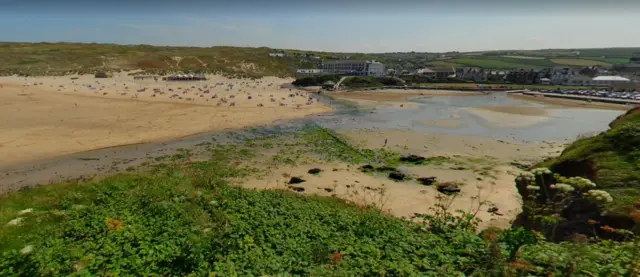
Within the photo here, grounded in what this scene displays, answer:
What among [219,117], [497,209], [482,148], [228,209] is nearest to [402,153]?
[482,148]

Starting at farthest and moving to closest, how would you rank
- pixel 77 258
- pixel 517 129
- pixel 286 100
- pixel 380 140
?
pixel 286 100, pixel 517 129, pixel 380 140, pixel 77 258

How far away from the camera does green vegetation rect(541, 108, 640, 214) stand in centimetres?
1116

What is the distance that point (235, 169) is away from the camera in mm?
24469

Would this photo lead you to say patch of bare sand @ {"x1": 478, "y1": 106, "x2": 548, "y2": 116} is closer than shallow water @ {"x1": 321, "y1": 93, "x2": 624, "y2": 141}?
No

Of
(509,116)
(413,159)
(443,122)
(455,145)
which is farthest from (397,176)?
(509,116)

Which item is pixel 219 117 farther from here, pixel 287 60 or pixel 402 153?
pixel 287 60

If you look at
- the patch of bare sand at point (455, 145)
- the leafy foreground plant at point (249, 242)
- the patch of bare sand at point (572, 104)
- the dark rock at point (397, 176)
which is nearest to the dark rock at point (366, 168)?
the dark rock at point (397, 176)

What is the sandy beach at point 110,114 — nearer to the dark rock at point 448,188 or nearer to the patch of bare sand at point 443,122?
the patch of bare sand at point 443,122

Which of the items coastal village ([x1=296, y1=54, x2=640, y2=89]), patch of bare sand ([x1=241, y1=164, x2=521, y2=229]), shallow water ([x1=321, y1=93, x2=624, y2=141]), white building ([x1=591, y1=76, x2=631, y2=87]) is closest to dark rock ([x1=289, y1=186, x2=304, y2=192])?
patch of bare sand ([x1=241, y1=164, x2=521, y2=229])

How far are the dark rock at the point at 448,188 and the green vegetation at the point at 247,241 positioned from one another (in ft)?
21.5

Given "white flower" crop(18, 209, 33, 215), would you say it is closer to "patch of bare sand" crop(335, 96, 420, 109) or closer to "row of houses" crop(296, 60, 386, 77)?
"patch of bare sand" crop(335, 96, 420, 109)

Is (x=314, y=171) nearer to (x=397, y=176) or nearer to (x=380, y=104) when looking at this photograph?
(x=397, y=176)

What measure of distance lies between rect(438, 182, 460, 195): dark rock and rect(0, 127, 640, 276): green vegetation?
6.54 m

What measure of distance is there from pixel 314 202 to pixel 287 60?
146 meters
